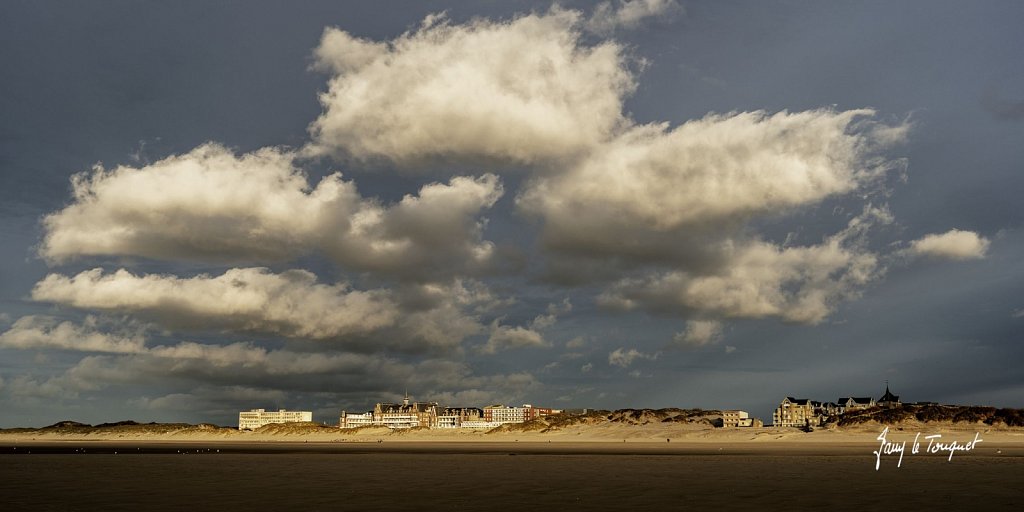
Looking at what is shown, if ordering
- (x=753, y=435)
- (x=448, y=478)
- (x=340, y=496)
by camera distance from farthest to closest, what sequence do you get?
(x=753, y=435) → (x=448, y=478) → (x=340, y=496)

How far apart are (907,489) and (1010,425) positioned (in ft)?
414

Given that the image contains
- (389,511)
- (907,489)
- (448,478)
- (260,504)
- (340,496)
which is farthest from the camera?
(448,478)

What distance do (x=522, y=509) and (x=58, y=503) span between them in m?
19.5

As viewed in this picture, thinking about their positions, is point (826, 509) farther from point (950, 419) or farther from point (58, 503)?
point (950, 419)

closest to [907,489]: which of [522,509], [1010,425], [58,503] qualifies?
[522,509]

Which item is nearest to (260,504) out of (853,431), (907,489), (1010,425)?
(907,489)

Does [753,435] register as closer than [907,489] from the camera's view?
No

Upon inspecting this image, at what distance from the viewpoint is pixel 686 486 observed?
3953cm
